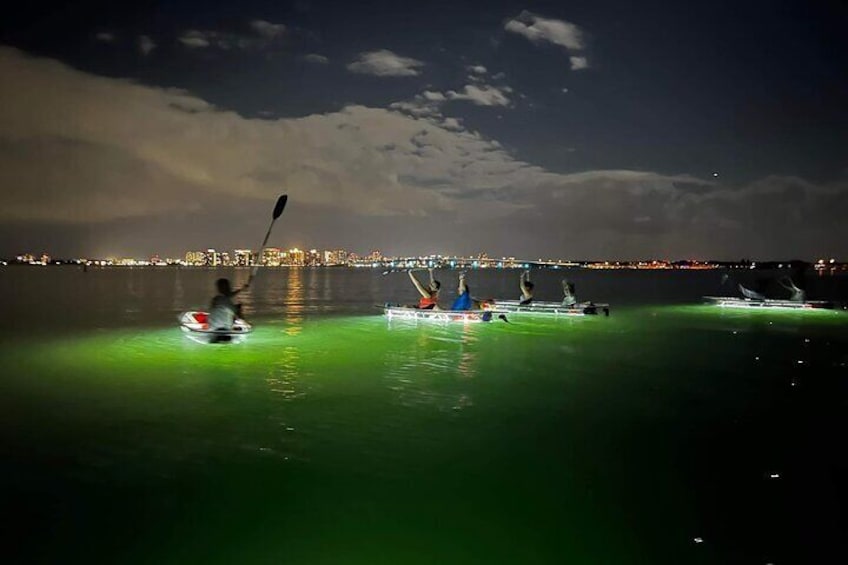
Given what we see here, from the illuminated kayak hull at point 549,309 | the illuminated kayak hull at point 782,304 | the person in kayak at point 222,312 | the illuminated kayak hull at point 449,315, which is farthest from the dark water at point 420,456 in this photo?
the illuminated kayak hull at point 782,304

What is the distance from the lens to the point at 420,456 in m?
10.3

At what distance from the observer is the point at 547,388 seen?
1589cm

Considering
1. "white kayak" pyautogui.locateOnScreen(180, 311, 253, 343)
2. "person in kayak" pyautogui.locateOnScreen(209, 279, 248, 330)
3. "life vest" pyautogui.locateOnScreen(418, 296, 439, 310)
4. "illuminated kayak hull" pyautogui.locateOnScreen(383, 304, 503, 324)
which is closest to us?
"person in kayak" pyautogui.locateOnScreen(209, 279, 248, 330)

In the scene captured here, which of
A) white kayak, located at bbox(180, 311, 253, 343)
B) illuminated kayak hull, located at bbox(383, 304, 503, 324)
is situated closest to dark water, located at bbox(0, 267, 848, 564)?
white kayak, located at bbox(180, 311, 253, 343)

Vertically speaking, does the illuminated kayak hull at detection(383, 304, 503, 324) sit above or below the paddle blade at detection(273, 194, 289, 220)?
below

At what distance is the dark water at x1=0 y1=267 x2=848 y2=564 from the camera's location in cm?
731

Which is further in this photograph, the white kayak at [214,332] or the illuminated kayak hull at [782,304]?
the illuminated kayak hull at [782,304]

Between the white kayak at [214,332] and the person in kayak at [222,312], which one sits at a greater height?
the person in kayak at [222,312]

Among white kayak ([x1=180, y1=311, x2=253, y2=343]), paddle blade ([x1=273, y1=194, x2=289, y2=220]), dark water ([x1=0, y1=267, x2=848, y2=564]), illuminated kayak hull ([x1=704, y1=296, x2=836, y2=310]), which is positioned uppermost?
paddle blade ([x1=273, y1=194, x2=289, y2=220])

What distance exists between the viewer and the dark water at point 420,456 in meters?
7.31

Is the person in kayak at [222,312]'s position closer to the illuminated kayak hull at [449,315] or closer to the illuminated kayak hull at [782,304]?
the illuminated kayak hull at [449,315]

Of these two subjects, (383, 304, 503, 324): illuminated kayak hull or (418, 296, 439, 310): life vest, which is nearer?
(383, 304, 503, 324): illuminated kayak hull

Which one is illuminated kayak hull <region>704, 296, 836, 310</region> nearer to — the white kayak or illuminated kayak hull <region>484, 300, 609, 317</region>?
illuminated kayak hull <region>484, 300, 609, 317</region>

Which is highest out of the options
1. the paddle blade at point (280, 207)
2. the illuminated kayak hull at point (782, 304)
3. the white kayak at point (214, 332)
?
the paddle blade at point (280, 207)
